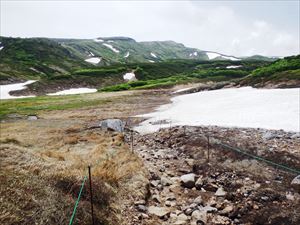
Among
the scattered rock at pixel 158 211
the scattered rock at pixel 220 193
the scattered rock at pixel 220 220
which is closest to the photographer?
the scattered rock at pixel 220 220

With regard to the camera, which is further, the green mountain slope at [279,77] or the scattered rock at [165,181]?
the green mountain slope at [279,77]

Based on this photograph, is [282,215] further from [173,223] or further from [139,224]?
[139,224]

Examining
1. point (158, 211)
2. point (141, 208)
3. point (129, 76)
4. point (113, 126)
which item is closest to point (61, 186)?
point (141, 208)

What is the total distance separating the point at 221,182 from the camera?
1457cm

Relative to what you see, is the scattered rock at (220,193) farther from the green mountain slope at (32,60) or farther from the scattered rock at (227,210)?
the green mountain slope at (32,60)

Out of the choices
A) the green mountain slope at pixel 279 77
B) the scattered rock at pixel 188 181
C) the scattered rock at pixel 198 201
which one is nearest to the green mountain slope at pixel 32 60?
the green mountain slope at pixel 279 77

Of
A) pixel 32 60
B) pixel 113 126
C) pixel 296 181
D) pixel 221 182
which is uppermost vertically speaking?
pixel 32 60

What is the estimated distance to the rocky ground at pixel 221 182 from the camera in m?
11.3

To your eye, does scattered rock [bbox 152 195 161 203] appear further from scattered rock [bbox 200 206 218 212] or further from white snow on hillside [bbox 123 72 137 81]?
white snow on hillside [bbox 123 72 137 81]

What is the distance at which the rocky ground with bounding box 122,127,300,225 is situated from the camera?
11.3 meters

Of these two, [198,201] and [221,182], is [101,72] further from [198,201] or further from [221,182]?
[198,201]

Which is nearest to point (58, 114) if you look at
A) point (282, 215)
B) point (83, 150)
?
point (83, 150)

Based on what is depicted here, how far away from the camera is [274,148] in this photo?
1695cm

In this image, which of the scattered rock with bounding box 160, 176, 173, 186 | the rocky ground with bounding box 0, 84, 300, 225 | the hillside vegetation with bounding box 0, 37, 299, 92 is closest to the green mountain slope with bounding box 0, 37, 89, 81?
the hillside vegetation with bounding box 0, 37, 299, 92
